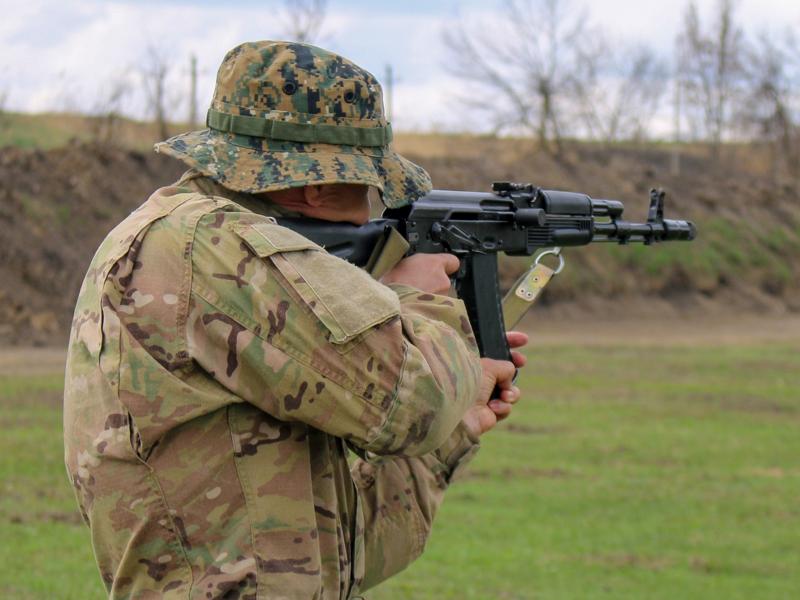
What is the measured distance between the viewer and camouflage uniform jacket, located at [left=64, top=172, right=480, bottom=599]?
8.06ft

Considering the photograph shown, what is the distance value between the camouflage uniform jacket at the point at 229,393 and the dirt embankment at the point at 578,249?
1770cm

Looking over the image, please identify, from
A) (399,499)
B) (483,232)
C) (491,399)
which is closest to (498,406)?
(491,399)

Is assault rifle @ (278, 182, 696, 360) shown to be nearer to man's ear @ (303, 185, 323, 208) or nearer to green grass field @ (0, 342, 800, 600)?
man's ear @ (303, 185, 323, 208)

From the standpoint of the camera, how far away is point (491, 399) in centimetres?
318

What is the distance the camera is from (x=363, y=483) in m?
3.14

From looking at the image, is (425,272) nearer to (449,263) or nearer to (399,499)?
(449,263)

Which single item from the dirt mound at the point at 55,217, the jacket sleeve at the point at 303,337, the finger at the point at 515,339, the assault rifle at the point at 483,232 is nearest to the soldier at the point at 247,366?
the jacket sleeve at the point at 303,337

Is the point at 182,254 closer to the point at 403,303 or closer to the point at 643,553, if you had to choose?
the point at 403,303

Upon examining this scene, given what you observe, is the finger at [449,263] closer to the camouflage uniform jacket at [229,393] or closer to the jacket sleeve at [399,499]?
the jacket sleeve at [399,499]

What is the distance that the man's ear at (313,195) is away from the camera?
2.81m

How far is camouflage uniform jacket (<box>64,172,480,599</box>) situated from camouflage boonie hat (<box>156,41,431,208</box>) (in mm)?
112

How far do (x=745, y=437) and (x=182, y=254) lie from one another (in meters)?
10.4

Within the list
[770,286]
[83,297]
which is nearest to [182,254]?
[83,297]

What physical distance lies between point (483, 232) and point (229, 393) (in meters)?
1.46
